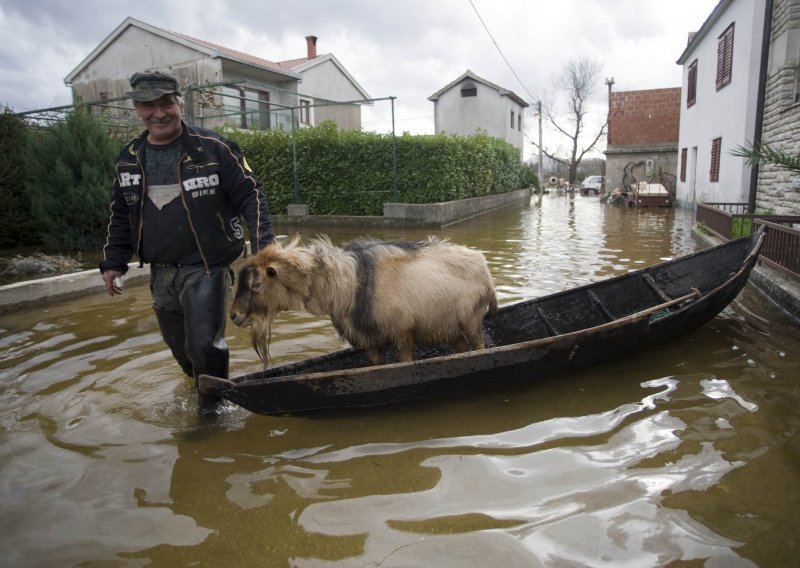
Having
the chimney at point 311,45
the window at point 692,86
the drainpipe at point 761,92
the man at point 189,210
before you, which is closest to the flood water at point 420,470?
the man at point 189,210

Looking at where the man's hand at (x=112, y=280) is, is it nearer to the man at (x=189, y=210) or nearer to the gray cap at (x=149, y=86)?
the man at (x=189, y=210)

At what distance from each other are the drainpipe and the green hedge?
776 centimetres

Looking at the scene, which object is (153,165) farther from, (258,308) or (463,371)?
(463,371)

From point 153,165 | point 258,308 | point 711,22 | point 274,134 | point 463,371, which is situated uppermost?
point 711,22

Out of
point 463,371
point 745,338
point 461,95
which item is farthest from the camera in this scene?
point 461,95

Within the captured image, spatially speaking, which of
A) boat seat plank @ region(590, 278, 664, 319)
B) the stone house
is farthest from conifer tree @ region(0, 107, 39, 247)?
the stone house

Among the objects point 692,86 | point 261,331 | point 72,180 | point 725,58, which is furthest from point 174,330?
point 692,86

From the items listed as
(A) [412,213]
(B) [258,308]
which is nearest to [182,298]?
(B) [258,308]

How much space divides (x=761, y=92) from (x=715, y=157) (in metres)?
4.06

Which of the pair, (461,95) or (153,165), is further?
(461,95)

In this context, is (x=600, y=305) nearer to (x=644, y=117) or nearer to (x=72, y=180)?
(x=72, y=180)

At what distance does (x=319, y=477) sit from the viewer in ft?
11.0

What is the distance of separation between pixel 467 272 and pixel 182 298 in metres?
2.22

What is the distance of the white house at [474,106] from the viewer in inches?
1430
